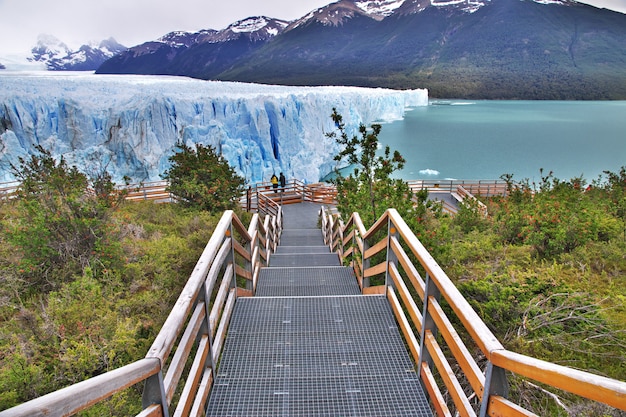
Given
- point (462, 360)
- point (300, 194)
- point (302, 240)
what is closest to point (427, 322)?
point (462, 360)

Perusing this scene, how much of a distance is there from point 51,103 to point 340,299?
68.5 ft

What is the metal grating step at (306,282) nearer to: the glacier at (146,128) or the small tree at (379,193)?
the small tree at (379,193)

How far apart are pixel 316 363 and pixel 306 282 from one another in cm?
223

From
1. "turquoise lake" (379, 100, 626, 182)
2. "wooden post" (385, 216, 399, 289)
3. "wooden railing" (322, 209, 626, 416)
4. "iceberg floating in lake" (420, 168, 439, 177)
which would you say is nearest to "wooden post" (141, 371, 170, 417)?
"wooden railing" (322, 209, 626, 416)

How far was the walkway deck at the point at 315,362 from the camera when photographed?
87.0 inches

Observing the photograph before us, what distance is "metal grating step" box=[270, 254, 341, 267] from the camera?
22.4 feet

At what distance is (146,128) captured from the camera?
19609 millimetres

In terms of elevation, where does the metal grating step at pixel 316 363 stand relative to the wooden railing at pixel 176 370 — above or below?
below

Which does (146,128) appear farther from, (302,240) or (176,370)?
(176,370)

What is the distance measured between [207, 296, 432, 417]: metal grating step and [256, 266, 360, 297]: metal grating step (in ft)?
3.67

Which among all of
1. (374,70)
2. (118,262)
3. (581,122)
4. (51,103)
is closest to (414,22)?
(374,70)

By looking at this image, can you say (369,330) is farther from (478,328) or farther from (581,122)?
(581,122)

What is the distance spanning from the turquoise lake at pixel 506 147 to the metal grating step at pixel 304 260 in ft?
68.8

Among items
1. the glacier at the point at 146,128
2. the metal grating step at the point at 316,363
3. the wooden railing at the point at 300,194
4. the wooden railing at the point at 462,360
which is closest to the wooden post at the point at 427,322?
the wooden railing at the point at 462,360
